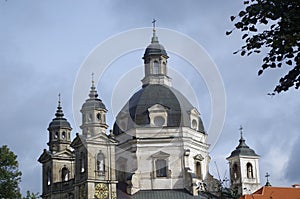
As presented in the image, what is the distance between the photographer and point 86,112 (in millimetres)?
65812

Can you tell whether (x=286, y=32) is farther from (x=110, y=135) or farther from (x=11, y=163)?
(x=110, y=135)

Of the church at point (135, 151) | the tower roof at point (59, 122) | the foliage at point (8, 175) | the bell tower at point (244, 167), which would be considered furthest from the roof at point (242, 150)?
the foliage at point (8, 175)

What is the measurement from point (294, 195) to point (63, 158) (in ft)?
78.4

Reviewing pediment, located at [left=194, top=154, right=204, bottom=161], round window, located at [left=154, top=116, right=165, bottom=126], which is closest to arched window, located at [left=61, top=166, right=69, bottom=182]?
round window, located at [left=154, top=116, right=165, bottom=126]

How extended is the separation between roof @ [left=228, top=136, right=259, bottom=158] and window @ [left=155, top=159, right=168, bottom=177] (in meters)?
10.6

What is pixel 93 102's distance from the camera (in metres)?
66.2

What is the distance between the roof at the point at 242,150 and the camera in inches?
2958

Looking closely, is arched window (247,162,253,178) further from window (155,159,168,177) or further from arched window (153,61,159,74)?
arched window (153,61,159,74)

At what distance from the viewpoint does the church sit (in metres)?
A: 64.4

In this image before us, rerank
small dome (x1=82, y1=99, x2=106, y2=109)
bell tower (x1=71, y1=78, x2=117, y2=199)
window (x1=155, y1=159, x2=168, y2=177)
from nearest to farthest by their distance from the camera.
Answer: bell tower (x1=71, y1=78, x2=117, y2=199)
small dome (x1=82, y1=99, x2=106, y2=109)
window (x1=155, y1=159, x2=168, y2=177)

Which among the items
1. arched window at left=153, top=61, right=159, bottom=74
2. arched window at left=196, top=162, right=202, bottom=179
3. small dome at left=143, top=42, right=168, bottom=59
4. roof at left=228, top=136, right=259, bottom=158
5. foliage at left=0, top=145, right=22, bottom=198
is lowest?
foliage at left=0, top=145, right=22, bottom=198

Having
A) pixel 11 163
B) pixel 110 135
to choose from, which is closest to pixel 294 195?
pixel 110 135

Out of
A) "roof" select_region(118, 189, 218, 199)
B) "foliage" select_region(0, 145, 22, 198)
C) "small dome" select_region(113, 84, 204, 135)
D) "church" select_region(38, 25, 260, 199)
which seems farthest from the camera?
"small dome" select_region(113, 84, 204, 135)

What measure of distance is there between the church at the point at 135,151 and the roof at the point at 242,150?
348 centimetres
